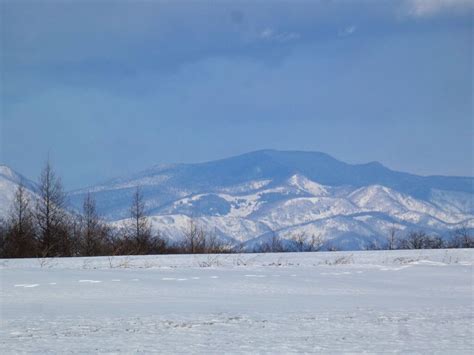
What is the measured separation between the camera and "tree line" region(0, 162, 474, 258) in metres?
39.6

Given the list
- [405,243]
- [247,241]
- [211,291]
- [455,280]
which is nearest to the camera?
[211,291]

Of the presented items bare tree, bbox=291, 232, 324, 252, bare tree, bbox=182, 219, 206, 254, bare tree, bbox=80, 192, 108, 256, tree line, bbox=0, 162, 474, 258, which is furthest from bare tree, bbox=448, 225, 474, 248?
bare tree, bbox=80, 192, 108, 256

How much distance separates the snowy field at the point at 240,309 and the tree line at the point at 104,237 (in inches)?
630

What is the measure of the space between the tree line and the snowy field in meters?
16.0

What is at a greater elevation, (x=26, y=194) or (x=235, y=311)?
(x=26, y=194)

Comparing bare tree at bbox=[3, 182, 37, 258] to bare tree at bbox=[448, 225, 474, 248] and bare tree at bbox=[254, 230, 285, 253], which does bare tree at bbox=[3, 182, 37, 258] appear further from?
bare tree at bbox=[448, 225, 474, 248]

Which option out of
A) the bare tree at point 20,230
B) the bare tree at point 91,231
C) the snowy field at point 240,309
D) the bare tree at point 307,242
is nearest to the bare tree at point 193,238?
the bare tree at point 91,231

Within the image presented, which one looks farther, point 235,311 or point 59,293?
point 59,293

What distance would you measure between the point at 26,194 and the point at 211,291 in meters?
30.3

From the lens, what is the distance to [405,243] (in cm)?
4491

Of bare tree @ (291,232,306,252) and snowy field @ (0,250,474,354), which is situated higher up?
bare tree @ (291,232,306,252)

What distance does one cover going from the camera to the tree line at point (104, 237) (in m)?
39.6

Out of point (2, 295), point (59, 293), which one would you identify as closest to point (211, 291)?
point (59, 293)

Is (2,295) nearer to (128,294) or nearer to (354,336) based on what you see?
(128,294)
